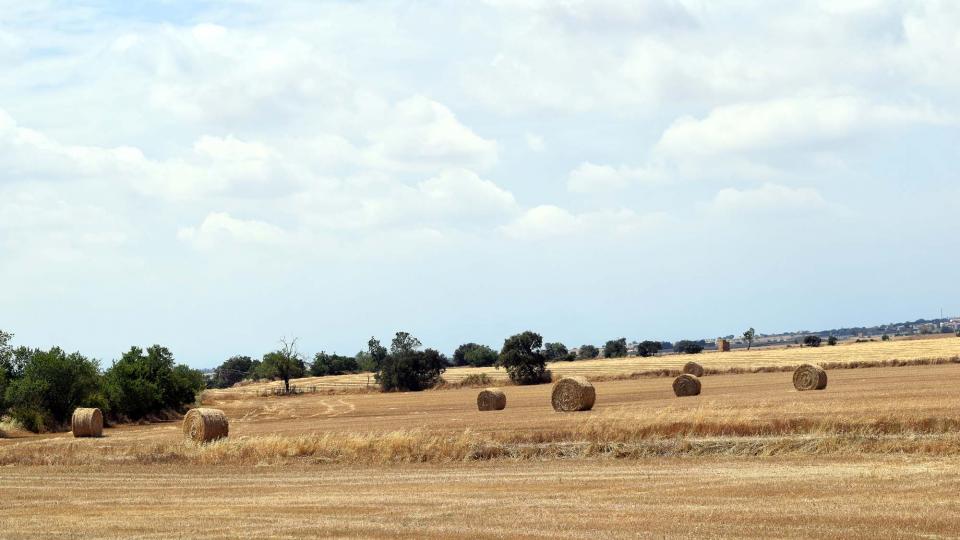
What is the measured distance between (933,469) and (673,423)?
9.33m

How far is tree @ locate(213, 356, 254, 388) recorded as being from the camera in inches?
6331

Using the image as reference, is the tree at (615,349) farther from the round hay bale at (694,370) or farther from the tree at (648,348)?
the round hay bale at (694,370)

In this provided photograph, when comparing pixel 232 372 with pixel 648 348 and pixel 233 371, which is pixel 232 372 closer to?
pixel 233 371

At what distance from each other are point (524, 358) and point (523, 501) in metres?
65.3

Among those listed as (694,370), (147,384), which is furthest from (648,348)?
(147,384)

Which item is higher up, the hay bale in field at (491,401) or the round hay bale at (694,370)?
the round hay bale at (694,370)

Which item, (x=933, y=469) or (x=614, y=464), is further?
(x=614, y=464)

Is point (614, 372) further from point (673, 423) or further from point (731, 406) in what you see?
point (673, 423)

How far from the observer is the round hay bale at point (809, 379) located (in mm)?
45125

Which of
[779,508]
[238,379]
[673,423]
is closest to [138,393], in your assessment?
[673,423]

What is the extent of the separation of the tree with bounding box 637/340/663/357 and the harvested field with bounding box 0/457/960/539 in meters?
121

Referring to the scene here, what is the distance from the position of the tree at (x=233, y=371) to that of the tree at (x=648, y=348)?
187 feet

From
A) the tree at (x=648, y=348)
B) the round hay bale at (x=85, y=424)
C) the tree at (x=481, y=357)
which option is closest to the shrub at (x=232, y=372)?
the tree at (x=481, y=357)

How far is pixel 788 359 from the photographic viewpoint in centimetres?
8062
